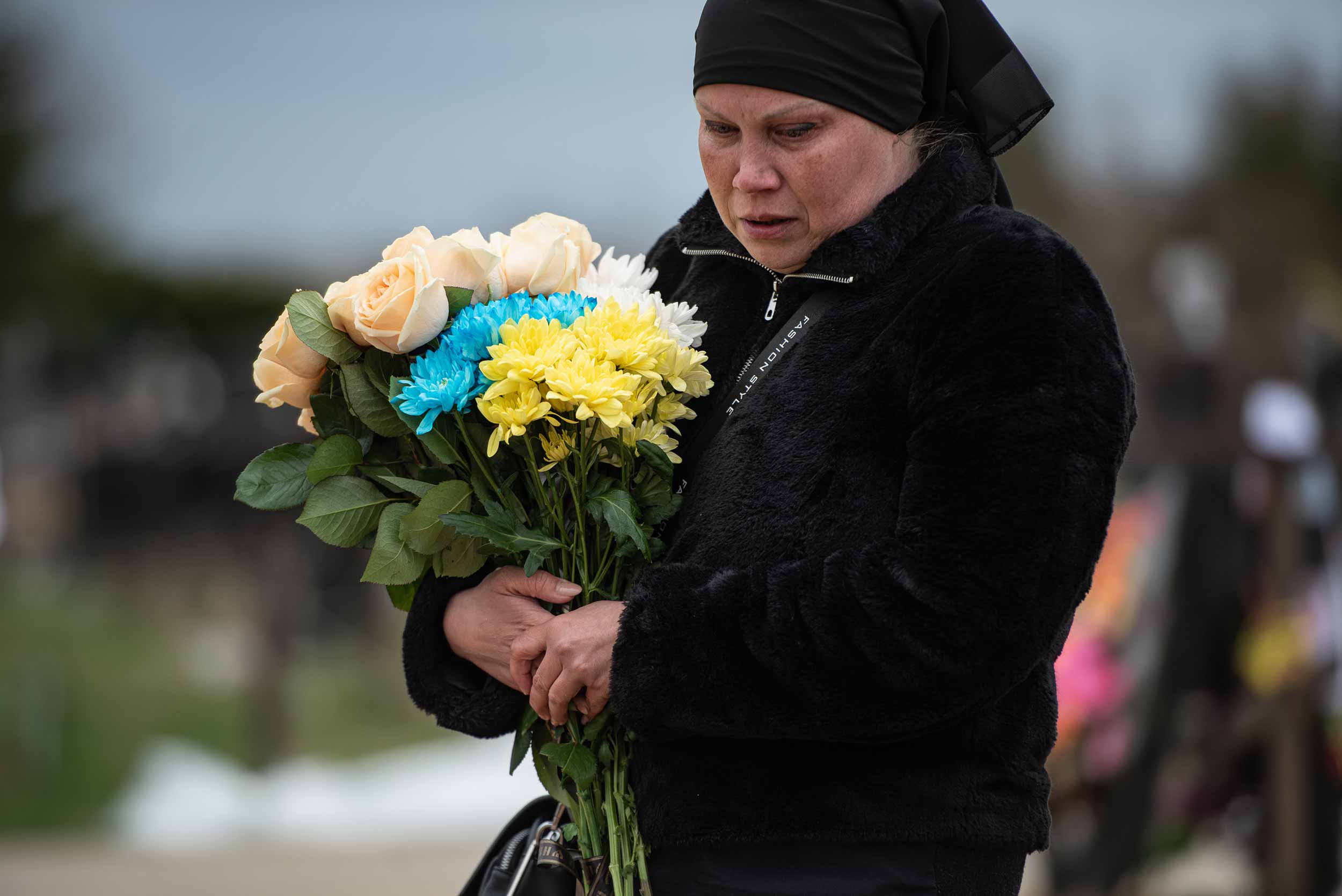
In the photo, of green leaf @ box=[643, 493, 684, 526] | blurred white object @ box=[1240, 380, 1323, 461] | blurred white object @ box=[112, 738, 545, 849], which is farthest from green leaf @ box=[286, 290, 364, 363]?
blurred white object @ box=[112, 738, 545, 849]

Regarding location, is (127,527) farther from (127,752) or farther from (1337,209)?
(1337,209)

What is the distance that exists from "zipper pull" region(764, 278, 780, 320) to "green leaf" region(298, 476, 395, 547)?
0.53 meters

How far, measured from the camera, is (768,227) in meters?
1.76

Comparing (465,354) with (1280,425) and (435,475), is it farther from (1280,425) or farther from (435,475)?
(1280,425)

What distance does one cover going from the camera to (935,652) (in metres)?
1.49

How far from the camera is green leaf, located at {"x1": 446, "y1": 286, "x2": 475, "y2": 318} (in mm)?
1778

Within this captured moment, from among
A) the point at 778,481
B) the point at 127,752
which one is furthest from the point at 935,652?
the point at 127,752

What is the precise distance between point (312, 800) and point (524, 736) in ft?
18.4

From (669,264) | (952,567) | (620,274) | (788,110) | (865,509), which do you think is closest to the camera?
(952,567)

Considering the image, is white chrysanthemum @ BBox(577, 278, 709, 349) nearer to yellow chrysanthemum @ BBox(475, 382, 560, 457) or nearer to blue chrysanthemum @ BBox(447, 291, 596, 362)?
blue chrysanthemum @ BBox(447, 291, 596, 362)

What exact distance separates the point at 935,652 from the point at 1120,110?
15033 mm

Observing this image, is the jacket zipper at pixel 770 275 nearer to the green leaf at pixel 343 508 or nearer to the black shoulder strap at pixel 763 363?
the black shoulder strap at pixel 763 363

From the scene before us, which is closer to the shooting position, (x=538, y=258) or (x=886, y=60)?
(x=886, y=60)

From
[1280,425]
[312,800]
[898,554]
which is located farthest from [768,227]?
[312,800]
